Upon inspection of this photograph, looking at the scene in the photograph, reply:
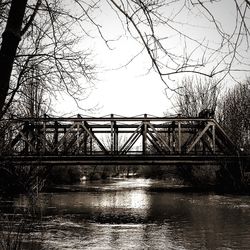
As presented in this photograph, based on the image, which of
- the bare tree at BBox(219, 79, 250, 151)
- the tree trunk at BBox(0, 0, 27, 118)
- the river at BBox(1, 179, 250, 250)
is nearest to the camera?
the tree trunk at BBox(0, 0, 27, 118)

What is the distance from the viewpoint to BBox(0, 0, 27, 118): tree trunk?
3146mm

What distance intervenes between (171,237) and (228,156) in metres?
12.0

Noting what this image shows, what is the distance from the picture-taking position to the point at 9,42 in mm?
3195

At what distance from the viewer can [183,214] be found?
41.7ft

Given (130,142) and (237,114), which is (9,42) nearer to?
(130,142)

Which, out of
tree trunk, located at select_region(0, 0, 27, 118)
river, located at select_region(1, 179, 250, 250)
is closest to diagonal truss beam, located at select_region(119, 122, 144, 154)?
river, located at select_region(1, 179, 250, 250)

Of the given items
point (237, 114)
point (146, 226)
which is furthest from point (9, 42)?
point (237, 114)

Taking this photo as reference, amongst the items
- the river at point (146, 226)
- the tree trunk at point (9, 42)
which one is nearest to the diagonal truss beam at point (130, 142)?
the river at point (146, 226)

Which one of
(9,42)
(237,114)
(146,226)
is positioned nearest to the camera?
(9,42)

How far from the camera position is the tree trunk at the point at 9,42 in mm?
3146

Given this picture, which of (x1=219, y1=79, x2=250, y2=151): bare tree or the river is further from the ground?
(x1=219, y1=79, x2=250, y2=151): bare tree

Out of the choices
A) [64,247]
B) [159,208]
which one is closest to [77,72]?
[64,247]

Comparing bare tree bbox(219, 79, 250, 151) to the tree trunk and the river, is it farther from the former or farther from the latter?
the tree trunk

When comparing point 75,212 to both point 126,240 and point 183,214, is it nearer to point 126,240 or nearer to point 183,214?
point 183,214
